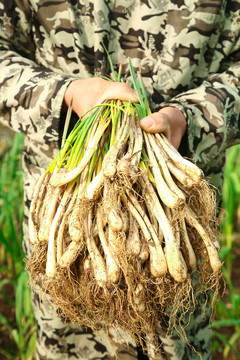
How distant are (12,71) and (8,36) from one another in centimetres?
12

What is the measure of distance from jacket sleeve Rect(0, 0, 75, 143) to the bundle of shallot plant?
0.40 feet

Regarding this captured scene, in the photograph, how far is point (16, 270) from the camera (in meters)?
2.02

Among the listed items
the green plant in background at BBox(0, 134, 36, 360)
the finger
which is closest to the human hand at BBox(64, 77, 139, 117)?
the finger

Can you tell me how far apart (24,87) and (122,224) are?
1.55 ft

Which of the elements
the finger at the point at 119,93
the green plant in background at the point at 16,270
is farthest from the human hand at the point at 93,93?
the green plant in background at the point at 16,270

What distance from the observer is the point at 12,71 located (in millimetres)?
1083

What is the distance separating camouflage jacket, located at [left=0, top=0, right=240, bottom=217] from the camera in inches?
41.1

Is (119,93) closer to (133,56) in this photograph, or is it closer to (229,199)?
(133,56)

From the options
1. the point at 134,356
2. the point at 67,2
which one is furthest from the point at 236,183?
the point at 67,2

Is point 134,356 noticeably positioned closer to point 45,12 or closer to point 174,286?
point 174,286

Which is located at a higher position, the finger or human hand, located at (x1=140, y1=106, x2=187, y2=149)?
the finger

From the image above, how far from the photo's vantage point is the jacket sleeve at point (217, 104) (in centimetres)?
103

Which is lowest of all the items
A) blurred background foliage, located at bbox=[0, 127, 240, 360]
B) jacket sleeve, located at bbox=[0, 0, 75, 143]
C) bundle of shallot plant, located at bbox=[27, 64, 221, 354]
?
blurred background foliage, located at bbox=[0, 127, 240, 360]

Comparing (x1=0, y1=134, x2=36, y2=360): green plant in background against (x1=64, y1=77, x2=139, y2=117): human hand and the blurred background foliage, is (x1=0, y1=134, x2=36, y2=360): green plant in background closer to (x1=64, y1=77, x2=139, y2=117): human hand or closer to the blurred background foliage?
the blurred background foliage
